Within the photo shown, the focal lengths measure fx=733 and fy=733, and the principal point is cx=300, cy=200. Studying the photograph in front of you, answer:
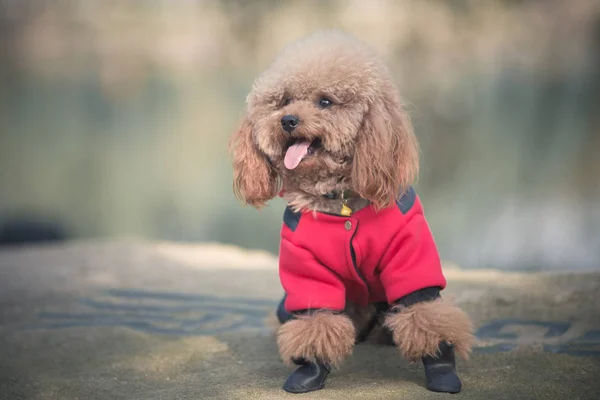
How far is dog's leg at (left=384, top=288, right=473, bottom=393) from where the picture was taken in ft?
5.33

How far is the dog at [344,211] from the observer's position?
5.37ft

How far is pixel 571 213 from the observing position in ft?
14.6

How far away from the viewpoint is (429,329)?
1623 mm

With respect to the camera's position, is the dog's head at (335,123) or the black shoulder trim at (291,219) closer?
the dog's head at (335,123)

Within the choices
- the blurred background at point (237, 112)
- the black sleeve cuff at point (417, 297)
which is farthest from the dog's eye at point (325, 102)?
the blurred background at point (237, 112)

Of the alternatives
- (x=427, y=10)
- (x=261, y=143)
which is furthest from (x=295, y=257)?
(x=427, y=10)

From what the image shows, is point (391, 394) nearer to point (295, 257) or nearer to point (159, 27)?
point (295, 257)

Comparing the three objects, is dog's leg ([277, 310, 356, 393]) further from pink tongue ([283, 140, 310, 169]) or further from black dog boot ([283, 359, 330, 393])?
pink tongue ([283, 140, 310, 169])

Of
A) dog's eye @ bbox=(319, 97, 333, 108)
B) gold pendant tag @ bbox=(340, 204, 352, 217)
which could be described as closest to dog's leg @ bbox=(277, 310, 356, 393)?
gold pendant tag @ bbox=(340, 204, 352, 217)

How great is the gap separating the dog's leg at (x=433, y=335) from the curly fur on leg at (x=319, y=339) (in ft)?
0.38

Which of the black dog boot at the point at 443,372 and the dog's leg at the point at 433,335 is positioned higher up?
the dog's leg at the point at 433,335

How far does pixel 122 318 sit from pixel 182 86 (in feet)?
9.94

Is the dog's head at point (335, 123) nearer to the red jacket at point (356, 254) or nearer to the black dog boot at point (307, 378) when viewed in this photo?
the red jacket at point (356, 254)

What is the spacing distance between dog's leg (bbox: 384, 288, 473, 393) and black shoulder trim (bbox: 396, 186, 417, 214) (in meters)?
0.19
